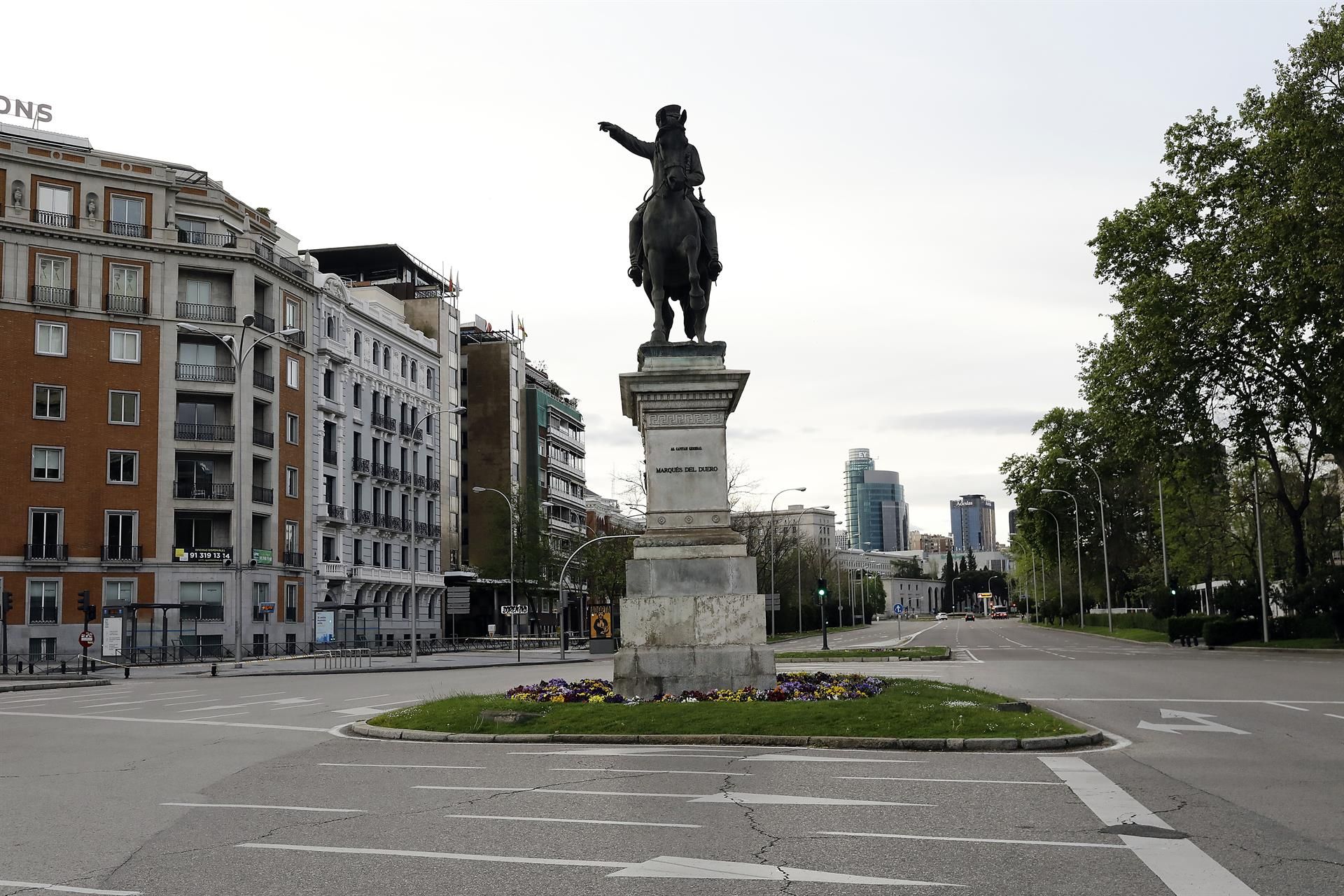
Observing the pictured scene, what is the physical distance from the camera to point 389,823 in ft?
29.3

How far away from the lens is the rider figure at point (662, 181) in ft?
56.4

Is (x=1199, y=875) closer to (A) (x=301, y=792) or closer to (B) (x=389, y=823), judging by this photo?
(B) (x=389, y=823)

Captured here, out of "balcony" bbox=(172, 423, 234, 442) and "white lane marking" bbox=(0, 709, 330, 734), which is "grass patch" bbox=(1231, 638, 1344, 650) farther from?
"balcony" bbox=(172, 423, 234, 442)

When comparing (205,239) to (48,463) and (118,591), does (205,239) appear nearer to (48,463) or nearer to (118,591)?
(48,463)

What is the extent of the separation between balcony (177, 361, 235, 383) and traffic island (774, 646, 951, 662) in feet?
108

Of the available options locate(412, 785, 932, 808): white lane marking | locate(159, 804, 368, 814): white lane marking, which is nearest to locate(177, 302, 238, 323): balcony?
locate(159, 804, 368, 814): white lane marking

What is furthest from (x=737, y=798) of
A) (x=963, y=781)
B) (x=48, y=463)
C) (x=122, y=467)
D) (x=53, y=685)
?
(x=122, y=467)

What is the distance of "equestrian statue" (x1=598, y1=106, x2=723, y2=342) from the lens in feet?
56.3

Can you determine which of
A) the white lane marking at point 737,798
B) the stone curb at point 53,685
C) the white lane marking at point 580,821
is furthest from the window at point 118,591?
the white lane marking at point 580,821

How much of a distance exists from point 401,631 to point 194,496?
19.7 metres

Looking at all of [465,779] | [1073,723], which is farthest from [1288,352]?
[465,779]

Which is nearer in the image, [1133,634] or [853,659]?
A: [853,659]

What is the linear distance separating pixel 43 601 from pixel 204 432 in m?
10.8

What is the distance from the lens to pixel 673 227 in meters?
17.2
